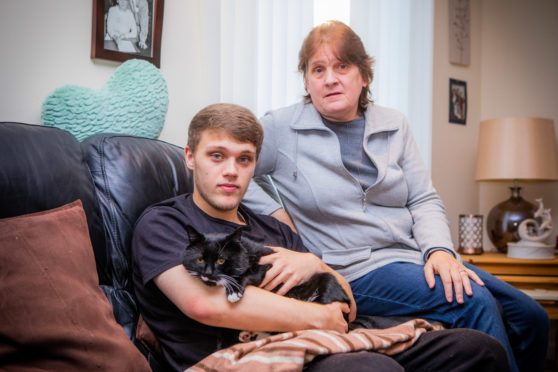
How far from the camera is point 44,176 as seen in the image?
3.92 feet

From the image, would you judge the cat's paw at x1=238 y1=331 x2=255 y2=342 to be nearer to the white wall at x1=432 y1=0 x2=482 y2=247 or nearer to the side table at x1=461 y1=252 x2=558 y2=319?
the side table at x1=461 y1=252 x2=558 y2=319

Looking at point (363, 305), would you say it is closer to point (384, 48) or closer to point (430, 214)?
point (430, 214)

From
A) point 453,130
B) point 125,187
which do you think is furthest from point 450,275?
point 453,130

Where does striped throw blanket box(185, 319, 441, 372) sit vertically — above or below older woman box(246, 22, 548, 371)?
below

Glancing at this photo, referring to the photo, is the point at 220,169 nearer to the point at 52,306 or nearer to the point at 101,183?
the point at 101,183

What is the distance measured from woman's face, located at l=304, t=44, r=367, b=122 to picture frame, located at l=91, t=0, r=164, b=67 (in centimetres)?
75

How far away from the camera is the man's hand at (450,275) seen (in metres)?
1.37

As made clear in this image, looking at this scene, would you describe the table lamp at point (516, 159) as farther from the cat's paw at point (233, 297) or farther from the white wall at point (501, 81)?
the cat's paw at point (233, 297)

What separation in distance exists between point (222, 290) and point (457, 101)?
273 centimetres

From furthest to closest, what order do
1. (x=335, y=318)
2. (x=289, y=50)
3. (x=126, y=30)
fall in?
(x=289, y=50)
(x=126, y=30)
(x=335, y=318)

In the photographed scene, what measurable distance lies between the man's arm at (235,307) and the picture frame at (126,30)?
1182 millimetres

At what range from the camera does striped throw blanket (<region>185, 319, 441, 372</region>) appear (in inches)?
36.9

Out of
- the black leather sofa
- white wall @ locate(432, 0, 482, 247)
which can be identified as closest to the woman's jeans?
the black leather sofa

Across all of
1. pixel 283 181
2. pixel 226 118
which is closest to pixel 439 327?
pixel 283 181
